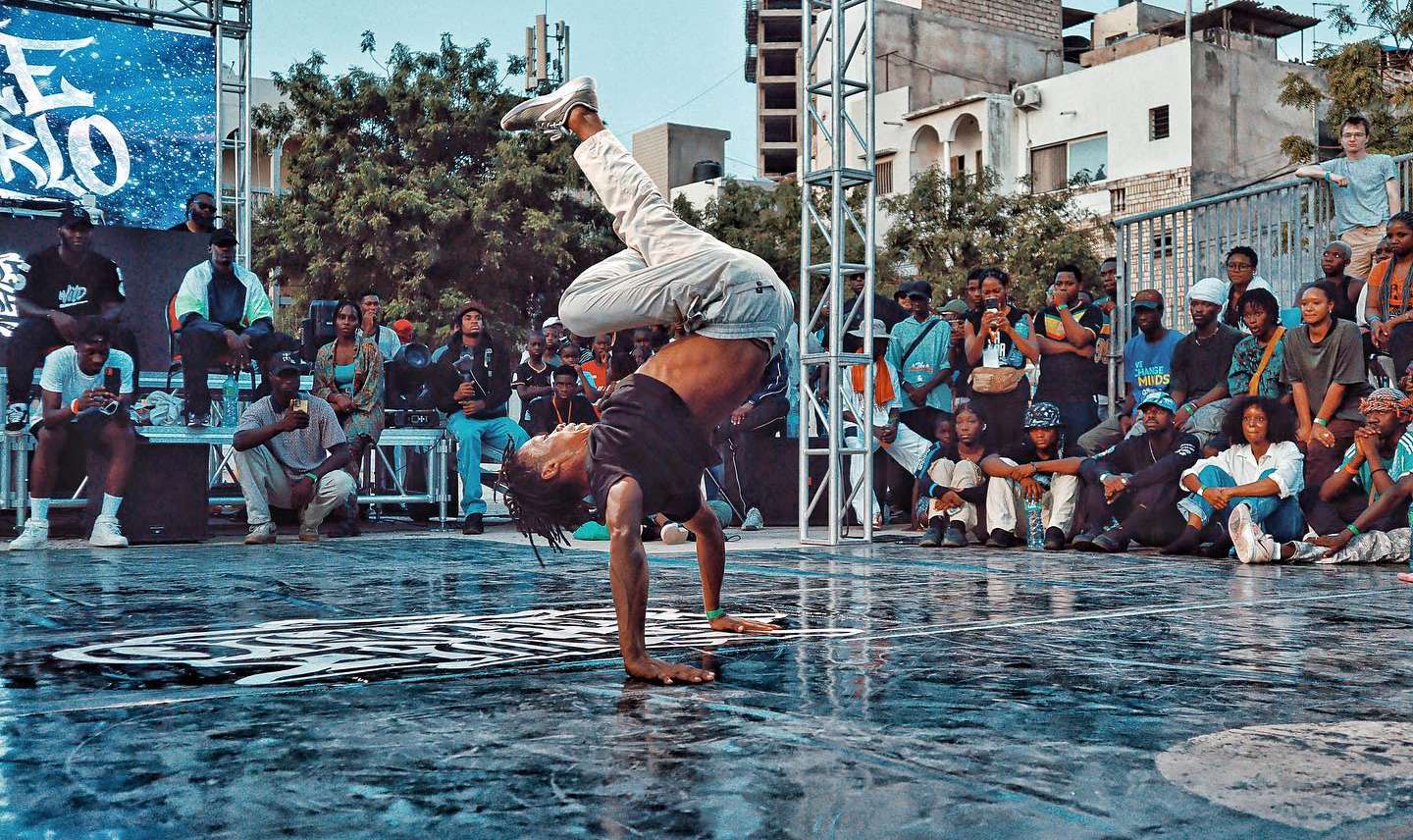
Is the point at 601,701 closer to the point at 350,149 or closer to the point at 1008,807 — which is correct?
the point at 1008,807

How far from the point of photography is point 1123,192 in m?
33.0

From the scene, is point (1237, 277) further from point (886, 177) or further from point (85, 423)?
point (886, 177)

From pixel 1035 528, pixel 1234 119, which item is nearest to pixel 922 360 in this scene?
pixel 1035 528

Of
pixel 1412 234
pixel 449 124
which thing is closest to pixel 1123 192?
pixel 449 124

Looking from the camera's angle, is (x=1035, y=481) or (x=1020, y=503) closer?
(x=1035, y=481)

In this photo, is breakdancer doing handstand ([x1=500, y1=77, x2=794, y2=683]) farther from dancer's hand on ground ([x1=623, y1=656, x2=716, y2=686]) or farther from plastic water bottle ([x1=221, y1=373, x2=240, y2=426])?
plastic water bottle ([x1=221, y1=373, x2=240, y2=426])

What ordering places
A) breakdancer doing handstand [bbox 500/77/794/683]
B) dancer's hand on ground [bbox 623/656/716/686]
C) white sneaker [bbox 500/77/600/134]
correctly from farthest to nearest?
white sneaker [bbox 500/77/600/134] → breakdancer doing handstand [bbox 500/77/794/683] → dancer's hand on ground [bbox 623/656/716/686]

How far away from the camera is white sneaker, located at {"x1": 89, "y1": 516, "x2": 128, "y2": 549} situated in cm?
1002

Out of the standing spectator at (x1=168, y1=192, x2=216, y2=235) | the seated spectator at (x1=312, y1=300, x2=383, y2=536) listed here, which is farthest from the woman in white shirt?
the standing spectator at (x1=168, y1=192, x2=216, y2=235)

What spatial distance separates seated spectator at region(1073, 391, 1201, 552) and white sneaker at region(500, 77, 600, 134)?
6.14 metres

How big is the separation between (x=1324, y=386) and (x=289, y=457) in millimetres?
7372

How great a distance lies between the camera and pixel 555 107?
4.50 m

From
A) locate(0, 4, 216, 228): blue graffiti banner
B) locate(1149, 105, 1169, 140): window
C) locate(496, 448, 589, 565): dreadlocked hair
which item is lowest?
locate(496, 448, 589, 565): dreadlocked hair

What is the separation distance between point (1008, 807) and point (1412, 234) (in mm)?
8179
